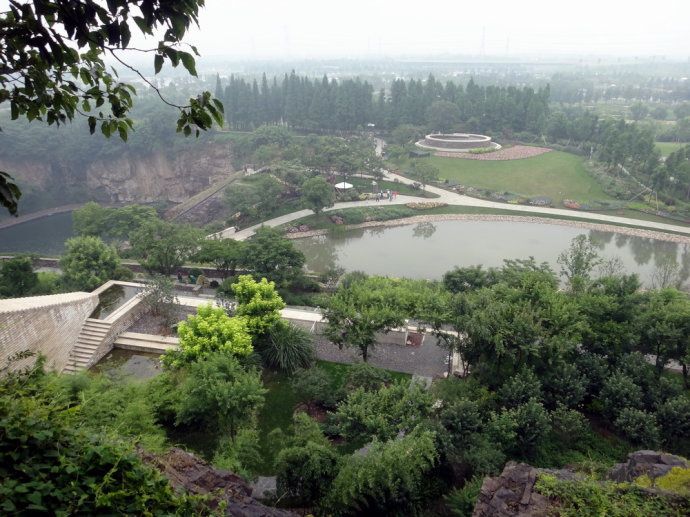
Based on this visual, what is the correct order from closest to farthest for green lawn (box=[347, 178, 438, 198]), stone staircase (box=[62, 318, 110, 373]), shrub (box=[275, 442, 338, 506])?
shrub (box=[275, 442, 338, 506]) → stone staircase (box=[62, 318, 110, 373]) → green lawn (box=[347, 178, 438, 198])

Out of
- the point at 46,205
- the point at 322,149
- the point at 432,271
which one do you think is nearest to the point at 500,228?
the point at 432,271

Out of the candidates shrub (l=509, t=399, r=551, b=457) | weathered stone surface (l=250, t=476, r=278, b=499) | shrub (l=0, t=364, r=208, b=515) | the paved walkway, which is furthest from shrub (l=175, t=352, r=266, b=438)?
the paved walkway

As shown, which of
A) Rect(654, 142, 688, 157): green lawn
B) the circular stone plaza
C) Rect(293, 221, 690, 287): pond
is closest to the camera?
Rect(293, 221, 690, 287): pond

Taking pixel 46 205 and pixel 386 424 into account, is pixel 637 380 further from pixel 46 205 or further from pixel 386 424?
pixel 46 205

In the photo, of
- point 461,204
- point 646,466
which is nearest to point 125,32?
point 646,466

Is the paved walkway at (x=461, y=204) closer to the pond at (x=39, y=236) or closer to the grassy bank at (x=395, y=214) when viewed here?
the grassy bank at (x=395, y=214)

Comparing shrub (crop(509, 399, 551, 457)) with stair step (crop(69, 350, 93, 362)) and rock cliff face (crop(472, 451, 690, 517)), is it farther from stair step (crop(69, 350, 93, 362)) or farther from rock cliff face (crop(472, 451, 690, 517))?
stair step (crop(69, 350, 93, 362))
